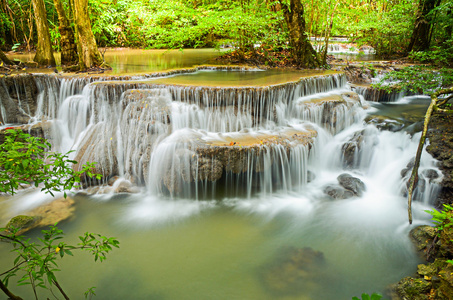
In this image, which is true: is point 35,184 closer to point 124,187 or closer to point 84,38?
point 124,187

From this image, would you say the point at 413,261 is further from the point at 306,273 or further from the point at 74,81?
the point at 74,81

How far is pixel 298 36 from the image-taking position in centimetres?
1245

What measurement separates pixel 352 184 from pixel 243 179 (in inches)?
106

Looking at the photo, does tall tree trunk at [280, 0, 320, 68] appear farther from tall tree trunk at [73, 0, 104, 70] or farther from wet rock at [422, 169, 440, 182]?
tall tree trunk at [73, 0, 104, 70]

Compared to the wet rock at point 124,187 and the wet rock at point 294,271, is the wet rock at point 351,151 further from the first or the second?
the wet rock at point 124,187

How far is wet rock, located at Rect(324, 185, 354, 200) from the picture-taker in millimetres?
6820

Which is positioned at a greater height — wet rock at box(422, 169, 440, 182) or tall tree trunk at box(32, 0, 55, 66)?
tall tree trunk at box(32, 0, 55, 66)

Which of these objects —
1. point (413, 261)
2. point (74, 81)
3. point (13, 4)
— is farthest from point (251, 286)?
point (13, 4)

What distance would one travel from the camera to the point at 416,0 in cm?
1470

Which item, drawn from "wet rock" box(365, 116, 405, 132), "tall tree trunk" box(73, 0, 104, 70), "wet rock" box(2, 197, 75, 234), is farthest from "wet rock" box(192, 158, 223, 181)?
"tall tree trunk" box(73, 0, 104, 70)

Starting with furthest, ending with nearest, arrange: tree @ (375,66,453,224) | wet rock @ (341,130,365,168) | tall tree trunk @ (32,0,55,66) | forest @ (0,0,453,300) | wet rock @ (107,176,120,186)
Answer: tall tree trunk @ (32,0,55,66) < wet rock @ (341,130,365,168) < wet rock @ (107,176,120,186) < tree @ (375,66,453,224) < forest @ (0,0,453,300)

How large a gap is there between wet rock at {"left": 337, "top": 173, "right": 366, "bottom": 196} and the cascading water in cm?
5

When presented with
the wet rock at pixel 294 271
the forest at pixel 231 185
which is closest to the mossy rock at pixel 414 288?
the forest at pixel 231 185

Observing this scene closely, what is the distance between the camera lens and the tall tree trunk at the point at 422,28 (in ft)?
45.5
